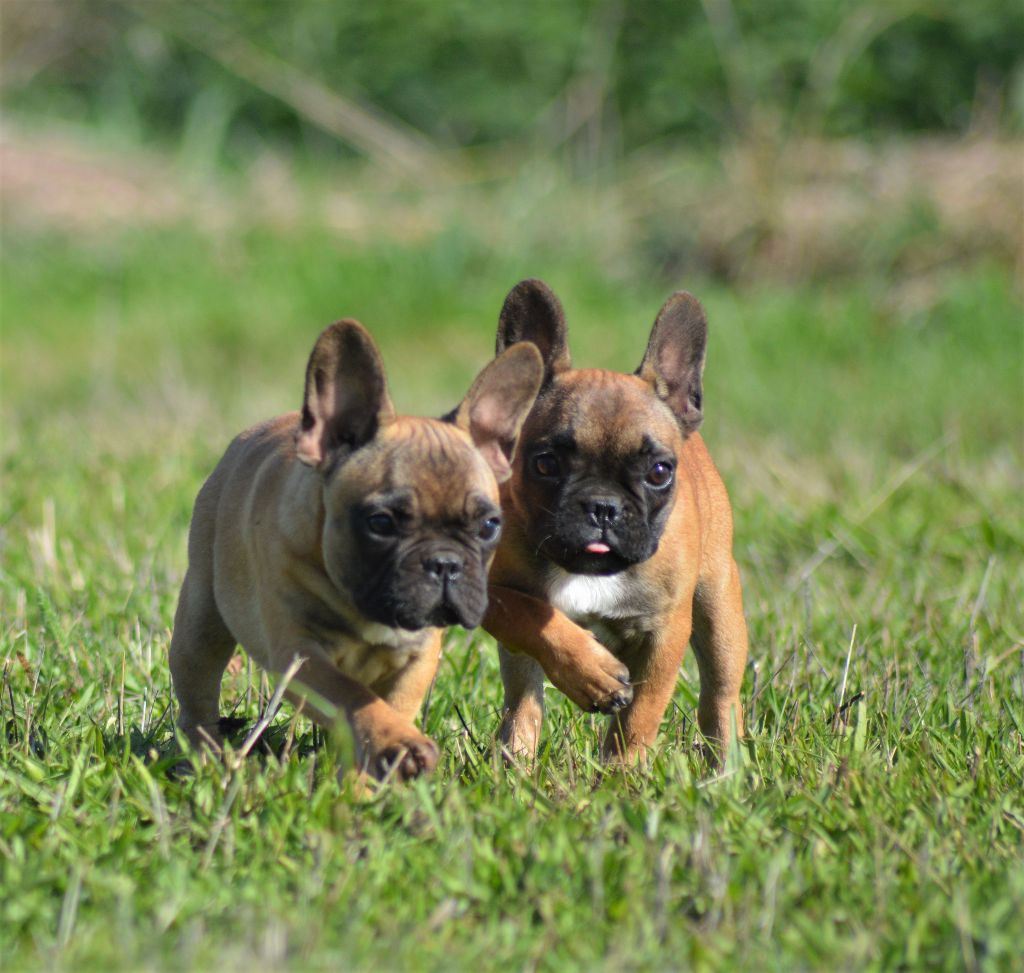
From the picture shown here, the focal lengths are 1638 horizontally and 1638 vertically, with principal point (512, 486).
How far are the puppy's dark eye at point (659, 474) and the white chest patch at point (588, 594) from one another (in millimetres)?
291

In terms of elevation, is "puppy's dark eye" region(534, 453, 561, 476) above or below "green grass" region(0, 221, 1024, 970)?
above

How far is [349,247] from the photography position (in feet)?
46.5

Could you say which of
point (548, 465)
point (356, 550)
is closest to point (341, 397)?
point (356, 550)

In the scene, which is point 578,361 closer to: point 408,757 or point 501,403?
point 501,403

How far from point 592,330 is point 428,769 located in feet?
29.7

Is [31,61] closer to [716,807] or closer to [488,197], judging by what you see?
[488,197]

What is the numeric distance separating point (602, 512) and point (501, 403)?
0.41 meters

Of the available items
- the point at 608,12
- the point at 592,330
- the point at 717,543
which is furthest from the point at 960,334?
the point at 717,543

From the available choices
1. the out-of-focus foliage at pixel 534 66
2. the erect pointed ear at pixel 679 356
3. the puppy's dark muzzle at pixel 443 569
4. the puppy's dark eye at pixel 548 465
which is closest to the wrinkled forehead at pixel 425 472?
the puppy's dark muzzle at pixel 443 569

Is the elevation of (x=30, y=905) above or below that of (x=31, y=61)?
below

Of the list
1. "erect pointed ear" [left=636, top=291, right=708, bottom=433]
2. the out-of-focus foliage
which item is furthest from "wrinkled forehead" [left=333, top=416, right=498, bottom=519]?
the out-of-focus foliage

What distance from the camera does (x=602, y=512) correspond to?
4512 mm

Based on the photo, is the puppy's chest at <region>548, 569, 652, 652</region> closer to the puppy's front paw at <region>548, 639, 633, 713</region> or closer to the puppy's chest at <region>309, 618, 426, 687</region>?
the puppy's front paw at <region>548, 639, 633, 713</region>

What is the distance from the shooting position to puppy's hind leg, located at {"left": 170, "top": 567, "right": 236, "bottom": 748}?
4.59 metres
